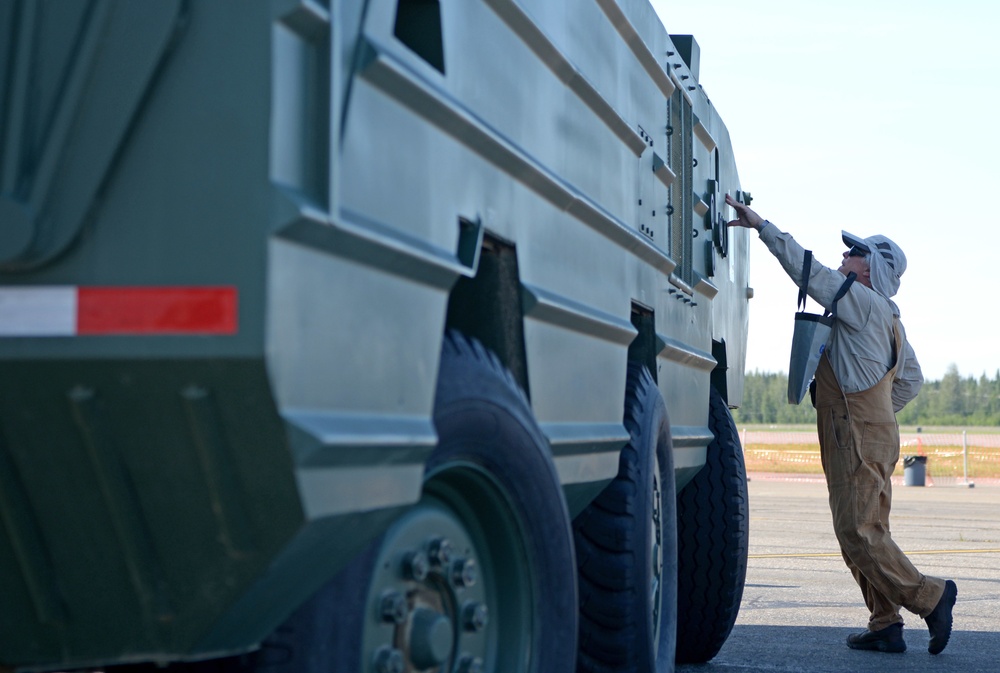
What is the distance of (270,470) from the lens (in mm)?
1869

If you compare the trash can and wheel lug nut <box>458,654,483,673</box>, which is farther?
the trash can

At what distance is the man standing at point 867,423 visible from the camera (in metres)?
6.55

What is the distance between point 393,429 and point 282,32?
0.63m

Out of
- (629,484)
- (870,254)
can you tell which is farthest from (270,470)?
(870,254)

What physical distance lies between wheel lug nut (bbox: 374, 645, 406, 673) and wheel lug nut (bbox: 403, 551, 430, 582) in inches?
5.3

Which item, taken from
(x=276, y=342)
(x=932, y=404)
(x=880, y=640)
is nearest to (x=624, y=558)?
(x=276, y=342)

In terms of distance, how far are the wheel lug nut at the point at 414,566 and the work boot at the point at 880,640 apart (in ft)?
14.6

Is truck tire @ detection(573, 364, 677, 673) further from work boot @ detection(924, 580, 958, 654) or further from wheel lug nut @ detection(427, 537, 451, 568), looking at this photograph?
work boot @ detection(924, 580, 958, 654)

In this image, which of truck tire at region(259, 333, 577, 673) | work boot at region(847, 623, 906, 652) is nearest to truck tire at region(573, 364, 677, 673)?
truck tire at region(259, 333, 577, 673)

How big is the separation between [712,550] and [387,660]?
3.63 m

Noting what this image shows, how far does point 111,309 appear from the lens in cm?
179

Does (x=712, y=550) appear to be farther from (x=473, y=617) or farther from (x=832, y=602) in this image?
(x=473, y=617)

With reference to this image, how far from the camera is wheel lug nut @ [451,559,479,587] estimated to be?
257cm

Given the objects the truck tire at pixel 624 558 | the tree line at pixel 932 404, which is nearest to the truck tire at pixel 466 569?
the truck tire at pixel 624 558
